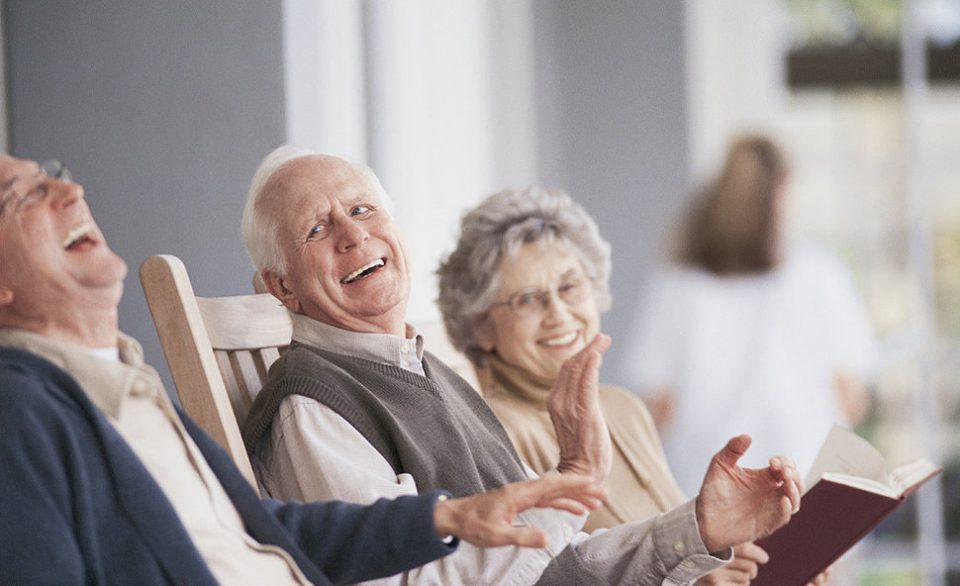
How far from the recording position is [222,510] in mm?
1235

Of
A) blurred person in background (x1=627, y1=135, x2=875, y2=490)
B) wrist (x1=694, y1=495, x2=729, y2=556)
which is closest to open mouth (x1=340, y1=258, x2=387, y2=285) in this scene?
wrist (x1=694, y1=495, x2=729, y2=556)

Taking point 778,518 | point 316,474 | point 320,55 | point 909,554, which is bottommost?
point 909,554

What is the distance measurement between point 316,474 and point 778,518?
57 centimetres

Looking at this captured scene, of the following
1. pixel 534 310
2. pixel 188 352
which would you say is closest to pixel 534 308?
pixel 534 310

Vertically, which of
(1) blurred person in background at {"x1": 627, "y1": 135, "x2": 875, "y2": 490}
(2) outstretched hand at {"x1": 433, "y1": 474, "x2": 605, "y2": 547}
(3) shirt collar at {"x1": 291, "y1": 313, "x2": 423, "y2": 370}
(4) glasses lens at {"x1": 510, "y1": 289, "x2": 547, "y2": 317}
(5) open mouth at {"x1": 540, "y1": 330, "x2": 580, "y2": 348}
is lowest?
(1) blurred person in background at {"x1": 627, "y1": 135, "x2": 875, "y2": 490}

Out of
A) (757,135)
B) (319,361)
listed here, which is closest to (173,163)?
(319,361)

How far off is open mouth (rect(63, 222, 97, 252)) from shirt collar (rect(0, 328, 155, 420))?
3.4 inches

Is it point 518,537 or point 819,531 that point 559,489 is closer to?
point 518,537

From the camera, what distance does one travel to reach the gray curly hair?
209 centimetres

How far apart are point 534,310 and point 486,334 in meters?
0.10

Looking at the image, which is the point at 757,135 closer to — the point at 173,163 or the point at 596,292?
the point at 596,292

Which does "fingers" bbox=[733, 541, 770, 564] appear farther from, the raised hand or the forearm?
the forearm

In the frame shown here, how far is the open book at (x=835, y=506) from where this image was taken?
66.5 inches

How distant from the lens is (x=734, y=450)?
1562mm
